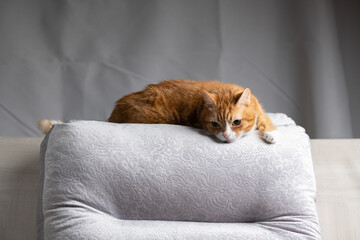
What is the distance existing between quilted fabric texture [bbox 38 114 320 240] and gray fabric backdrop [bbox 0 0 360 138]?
100cm

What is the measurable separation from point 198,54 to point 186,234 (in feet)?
4.30

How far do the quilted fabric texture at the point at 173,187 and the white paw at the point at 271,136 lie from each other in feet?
0.11

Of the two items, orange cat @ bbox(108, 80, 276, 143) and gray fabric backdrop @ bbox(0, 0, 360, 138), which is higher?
gray fabric backdrop @ bbox(0, 0, 360, 138)

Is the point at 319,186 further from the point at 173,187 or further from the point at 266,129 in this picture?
the point at 173,187

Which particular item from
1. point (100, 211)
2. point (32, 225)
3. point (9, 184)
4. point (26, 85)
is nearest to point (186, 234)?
point (100, 211)

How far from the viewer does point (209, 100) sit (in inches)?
60.3

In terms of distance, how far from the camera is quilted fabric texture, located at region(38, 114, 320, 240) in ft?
4.16

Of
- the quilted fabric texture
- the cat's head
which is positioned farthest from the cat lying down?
the quilted fabric texture

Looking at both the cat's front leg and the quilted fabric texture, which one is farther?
the cat's front leg

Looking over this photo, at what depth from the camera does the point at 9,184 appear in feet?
5.06

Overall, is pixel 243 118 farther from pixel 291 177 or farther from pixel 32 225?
pixel 32 225

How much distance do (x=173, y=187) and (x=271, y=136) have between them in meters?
0.35

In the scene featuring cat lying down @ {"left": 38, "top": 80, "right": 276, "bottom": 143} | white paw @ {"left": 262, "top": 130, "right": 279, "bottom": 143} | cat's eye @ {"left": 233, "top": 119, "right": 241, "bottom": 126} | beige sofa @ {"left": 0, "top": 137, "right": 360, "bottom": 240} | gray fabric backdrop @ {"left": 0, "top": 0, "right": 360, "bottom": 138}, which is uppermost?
gray fabric backdrop @ {"left": 0, "top": 0, "right": 360, "bottom": 138}

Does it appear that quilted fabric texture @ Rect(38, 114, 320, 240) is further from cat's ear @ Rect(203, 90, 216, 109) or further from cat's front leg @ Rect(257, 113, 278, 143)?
cat's ear @ Rect(203, 90, 216, 109)
